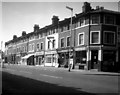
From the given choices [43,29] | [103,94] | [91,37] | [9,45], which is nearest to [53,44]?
[43,29]

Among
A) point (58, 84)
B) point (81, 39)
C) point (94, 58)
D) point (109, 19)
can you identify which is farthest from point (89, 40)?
point (58, 84)

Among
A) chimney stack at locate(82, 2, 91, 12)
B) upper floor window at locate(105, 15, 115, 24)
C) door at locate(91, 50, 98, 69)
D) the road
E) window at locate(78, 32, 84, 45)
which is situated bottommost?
the road

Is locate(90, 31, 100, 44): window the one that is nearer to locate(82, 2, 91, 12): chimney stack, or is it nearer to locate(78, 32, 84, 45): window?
locate(78, 32, 84, 45): window

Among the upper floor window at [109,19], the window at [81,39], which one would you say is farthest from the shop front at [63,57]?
the upper floor window at [109,19]

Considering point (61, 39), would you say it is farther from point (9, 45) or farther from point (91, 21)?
point (9, 45)

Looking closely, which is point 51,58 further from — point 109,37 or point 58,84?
point 58,84

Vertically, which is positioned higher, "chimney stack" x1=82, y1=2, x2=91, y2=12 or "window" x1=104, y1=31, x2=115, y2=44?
"chimney stack" x1=82, y1=2, x2=91, y2=12

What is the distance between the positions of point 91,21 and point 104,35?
141 inches

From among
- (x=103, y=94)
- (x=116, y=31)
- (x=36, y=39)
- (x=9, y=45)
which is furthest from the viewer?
(x=9, y=45)

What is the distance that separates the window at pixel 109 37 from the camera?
28938mm

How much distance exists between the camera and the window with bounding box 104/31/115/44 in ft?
94.9

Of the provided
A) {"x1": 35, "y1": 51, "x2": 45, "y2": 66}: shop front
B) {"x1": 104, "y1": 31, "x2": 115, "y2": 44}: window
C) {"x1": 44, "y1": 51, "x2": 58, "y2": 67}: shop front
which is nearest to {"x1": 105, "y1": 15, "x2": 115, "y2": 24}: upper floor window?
{"x1": 104, "y1": 31, "x2": 115, "y2": 44}: window

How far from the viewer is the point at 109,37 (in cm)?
2927

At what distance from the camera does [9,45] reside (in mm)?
75375
